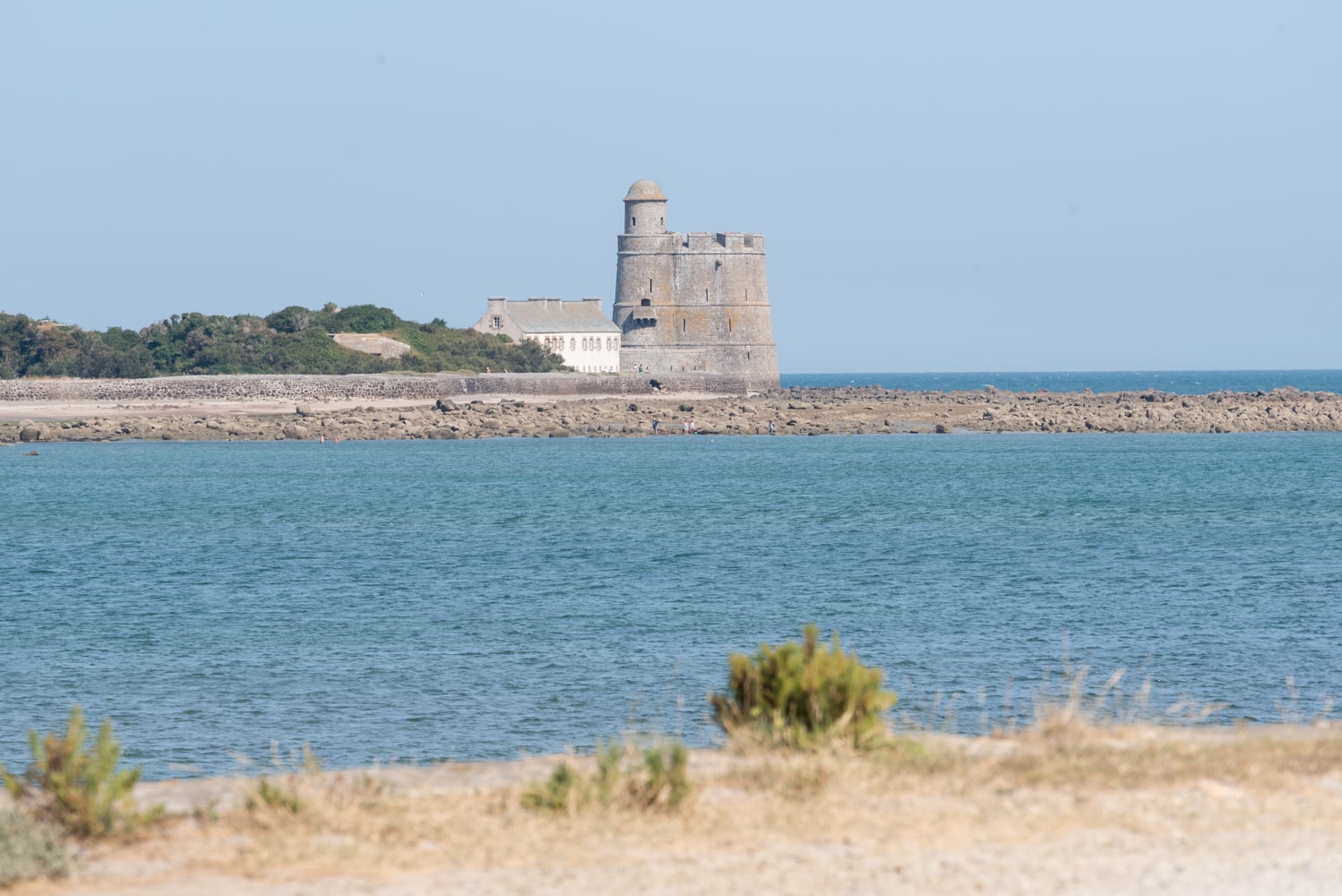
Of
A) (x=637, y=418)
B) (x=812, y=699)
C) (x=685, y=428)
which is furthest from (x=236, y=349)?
(x=812, y=699)

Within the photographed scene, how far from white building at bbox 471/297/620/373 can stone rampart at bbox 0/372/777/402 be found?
145 inches

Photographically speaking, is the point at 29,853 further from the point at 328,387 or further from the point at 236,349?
the point at 236,349

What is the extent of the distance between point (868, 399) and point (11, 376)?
37.3 m

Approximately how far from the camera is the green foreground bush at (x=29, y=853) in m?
5.27

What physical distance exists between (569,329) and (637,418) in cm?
1346

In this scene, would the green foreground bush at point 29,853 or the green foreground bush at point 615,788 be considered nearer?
the green foreground bush at point 29,853

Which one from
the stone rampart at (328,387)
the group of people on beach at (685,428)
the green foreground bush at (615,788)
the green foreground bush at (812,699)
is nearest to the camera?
the green foreground bush at (615,788)

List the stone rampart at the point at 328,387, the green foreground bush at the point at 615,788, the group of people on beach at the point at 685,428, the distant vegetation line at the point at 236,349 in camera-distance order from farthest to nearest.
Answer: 1. the distant vegetation line at the point at 236,349
2. the group of people on beach at the point at 685,428
3. the stone rampart at the point at 328,387
4. the green foreground bush at the point at 615,788

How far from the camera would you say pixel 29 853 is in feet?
17.4

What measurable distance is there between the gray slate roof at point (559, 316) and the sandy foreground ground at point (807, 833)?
2729 inches

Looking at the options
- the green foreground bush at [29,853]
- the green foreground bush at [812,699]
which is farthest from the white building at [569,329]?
the green foreground bush at [29,853]

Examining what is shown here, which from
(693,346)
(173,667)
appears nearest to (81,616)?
(173,667)

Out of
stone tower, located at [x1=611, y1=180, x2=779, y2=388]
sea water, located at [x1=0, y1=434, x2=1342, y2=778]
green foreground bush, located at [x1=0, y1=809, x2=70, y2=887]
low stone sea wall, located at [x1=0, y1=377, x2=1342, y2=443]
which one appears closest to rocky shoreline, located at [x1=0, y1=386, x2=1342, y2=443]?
low stone sea wall, located at [x1=0, y1=377, x2=1342, y2=443]

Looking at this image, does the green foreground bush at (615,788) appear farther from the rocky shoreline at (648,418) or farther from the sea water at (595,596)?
the rocky shoreline at (648,418)
